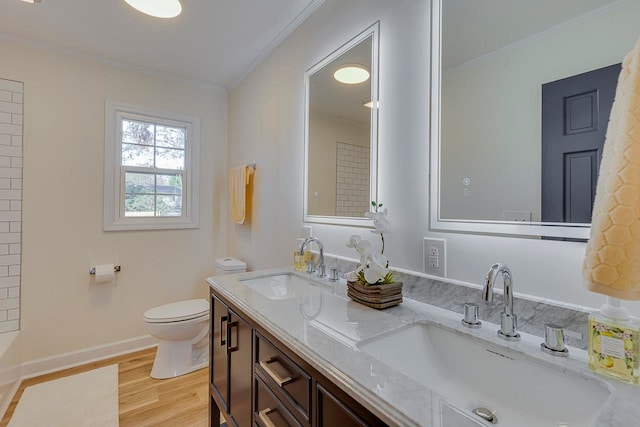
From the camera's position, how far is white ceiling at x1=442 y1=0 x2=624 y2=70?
0.83 m

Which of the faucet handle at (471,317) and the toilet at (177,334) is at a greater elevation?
the faucet handle at (471,317)

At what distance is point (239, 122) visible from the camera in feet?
9.20

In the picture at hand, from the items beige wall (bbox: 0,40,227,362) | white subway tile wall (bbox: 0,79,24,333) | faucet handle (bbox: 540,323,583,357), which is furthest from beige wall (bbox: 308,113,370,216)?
white subway tile wall (bbox: 0,79,24,333)

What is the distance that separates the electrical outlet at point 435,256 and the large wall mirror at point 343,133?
354 mm

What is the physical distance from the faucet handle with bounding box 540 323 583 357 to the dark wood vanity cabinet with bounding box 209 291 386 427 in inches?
19.1

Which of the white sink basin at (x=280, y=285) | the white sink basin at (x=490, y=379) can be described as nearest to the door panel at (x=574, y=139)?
the white sink basin at (x=490, y=379)

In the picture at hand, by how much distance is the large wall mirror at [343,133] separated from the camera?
1.42 meters

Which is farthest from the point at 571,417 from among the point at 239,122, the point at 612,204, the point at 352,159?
the point at 239,122

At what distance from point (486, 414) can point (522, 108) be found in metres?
0.88

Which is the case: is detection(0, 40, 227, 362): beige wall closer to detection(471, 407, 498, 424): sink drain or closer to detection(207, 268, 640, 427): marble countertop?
detection(207, 268, 640, 427): marble countertop

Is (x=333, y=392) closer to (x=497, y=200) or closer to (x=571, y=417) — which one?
(x=571, y=417)

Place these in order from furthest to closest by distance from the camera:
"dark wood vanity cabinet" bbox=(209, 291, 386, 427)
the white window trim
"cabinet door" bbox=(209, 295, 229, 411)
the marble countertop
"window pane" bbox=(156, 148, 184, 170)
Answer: "window pane" bbox=(156, 148, 184, 170) → the white window trim → "cabinet door" bbox=(209, 295, 229, 411) → "dark wood vanity cabinet" bbox=(209, 291, 386, 427) → the marble countertop

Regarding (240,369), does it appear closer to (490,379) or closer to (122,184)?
(490,379)

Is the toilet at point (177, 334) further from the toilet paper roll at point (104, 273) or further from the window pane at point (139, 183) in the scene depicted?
the window pane at point (139, 183)
